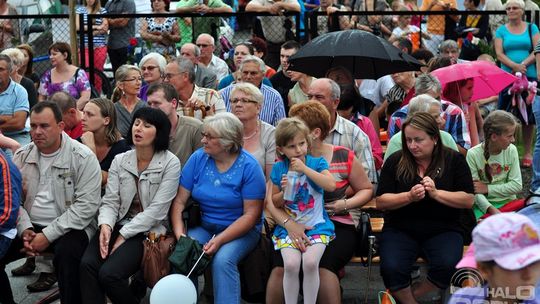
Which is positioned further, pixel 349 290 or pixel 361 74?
pixel 361 74

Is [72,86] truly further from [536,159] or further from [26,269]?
[536,159]

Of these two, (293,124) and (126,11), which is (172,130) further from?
(126,11)

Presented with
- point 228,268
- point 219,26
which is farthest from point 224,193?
point 219,26

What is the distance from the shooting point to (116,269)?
694 cm

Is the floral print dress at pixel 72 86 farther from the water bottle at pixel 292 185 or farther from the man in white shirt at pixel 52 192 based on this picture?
the water bottle at pixel 292 185

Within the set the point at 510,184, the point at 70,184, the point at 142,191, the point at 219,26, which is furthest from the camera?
the point at 219,26

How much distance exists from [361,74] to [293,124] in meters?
3.31

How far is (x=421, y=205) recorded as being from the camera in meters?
7.09

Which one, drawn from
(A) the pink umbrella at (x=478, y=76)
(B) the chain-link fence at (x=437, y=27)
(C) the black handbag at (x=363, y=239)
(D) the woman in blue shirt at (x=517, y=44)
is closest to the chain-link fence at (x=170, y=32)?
(B) the chain-link fence at (x=437, y=27)

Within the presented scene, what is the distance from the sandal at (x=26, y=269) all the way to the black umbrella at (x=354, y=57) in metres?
3.21

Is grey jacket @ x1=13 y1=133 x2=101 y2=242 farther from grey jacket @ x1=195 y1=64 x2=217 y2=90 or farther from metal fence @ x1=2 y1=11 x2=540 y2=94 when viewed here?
metal fence @ x1=2 y1=11 x2=540 y2=94

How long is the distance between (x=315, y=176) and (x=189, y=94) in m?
2.95

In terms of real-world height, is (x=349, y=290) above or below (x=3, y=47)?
below

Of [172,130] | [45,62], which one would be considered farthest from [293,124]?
[45,62]
